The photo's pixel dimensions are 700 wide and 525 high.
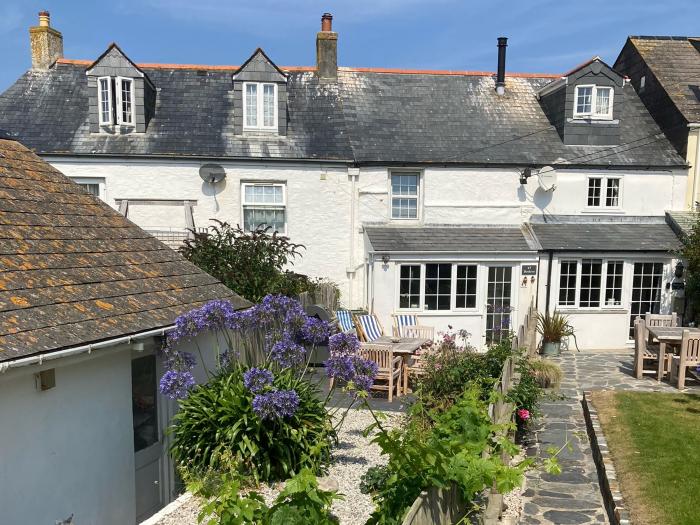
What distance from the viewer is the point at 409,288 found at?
15898 millimetres

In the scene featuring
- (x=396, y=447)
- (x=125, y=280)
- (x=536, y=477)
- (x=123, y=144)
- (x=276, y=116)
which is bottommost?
(x=536, y=477)

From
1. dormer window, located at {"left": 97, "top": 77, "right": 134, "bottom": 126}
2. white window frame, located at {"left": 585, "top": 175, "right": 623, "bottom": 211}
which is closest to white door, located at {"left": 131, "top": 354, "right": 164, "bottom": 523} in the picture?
dormer window, located at {"left": 97, "top": 77, "right": 134, "bottom": 126}

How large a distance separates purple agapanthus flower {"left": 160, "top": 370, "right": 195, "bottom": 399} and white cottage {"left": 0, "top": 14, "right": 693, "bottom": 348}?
9.93 meters

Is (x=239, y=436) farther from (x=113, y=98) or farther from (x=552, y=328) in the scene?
(x=113, y=98)

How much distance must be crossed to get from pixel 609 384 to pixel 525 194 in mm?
7272

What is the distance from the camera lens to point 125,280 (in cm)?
709

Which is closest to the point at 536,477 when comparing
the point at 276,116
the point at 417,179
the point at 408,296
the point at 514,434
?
the point at 514,434

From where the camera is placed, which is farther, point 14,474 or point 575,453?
point 575,453

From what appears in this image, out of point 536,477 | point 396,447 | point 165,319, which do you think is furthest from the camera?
point 536,477

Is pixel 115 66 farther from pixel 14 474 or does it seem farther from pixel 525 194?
pixel 14 474

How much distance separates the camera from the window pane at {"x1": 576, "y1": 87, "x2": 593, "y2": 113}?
17.8 m

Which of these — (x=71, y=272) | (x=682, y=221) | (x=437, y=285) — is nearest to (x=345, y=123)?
(x=437, y=285)

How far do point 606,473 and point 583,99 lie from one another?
14252mm

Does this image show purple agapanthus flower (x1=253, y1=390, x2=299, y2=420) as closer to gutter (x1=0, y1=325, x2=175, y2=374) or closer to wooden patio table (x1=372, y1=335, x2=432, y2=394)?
gutter (x1=0, y1=325, x2=175, y2=374)
